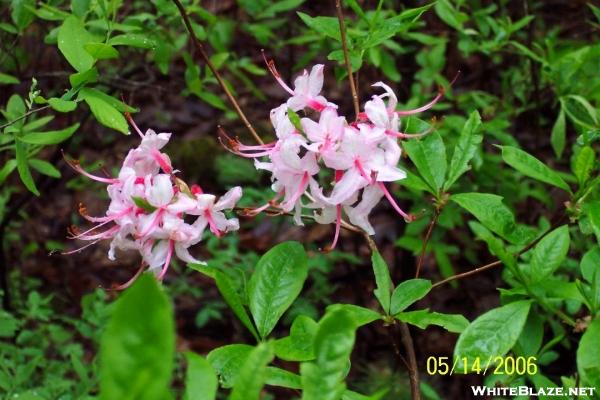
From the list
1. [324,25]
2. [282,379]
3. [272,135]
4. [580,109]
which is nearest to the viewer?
[282,379]

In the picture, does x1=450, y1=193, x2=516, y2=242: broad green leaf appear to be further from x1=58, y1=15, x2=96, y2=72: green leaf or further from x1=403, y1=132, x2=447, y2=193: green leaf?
x1=58, y1=15, x2=96, y2=72: green leaf

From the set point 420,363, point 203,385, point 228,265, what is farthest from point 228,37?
point 203,385

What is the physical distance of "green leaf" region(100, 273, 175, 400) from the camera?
45cm

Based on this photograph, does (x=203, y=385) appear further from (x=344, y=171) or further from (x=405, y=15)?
(x=405, y=15)

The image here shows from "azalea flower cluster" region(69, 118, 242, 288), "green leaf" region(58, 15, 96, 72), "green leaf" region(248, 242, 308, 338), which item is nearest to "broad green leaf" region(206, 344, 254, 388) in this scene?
"green leaf" region(248, 242, 308, 338)

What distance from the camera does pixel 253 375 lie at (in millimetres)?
574

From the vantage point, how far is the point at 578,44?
2242 millimetres

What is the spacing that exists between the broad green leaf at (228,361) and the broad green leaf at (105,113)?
0.39 metres

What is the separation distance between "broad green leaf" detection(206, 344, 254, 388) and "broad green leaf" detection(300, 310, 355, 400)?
1.15 ft

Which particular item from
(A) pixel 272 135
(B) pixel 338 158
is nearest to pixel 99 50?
(B) pixel 338 158

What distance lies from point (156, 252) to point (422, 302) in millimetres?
1710

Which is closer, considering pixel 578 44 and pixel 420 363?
pixel 578 44

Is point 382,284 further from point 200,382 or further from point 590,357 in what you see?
point 200,382

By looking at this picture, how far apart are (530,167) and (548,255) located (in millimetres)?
132
